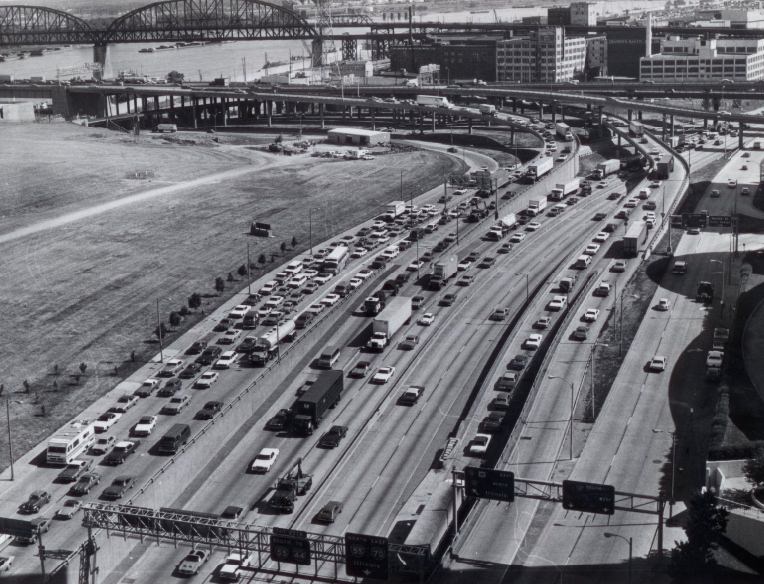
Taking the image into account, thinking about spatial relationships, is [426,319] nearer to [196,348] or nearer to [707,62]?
[196,348]

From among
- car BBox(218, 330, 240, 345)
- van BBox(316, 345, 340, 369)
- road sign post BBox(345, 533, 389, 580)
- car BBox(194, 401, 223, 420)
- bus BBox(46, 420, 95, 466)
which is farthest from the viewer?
car BBox(218, 330, 240, 345)

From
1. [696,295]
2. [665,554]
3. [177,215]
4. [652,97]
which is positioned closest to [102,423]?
[665,554]

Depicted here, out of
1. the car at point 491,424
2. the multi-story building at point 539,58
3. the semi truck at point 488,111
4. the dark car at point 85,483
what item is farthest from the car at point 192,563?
the multi-story building at point 539,58

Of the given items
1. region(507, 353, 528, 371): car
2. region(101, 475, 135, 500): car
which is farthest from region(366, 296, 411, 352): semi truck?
region(101, 475, 135, 500): car

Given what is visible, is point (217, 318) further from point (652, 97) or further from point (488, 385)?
point (652, 97)

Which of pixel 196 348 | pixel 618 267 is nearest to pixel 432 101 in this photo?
pixel 618 267

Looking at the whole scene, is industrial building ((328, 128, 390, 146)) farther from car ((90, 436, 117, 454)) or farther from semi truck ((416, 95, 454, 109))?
car ((90, 436, 117, 454))
